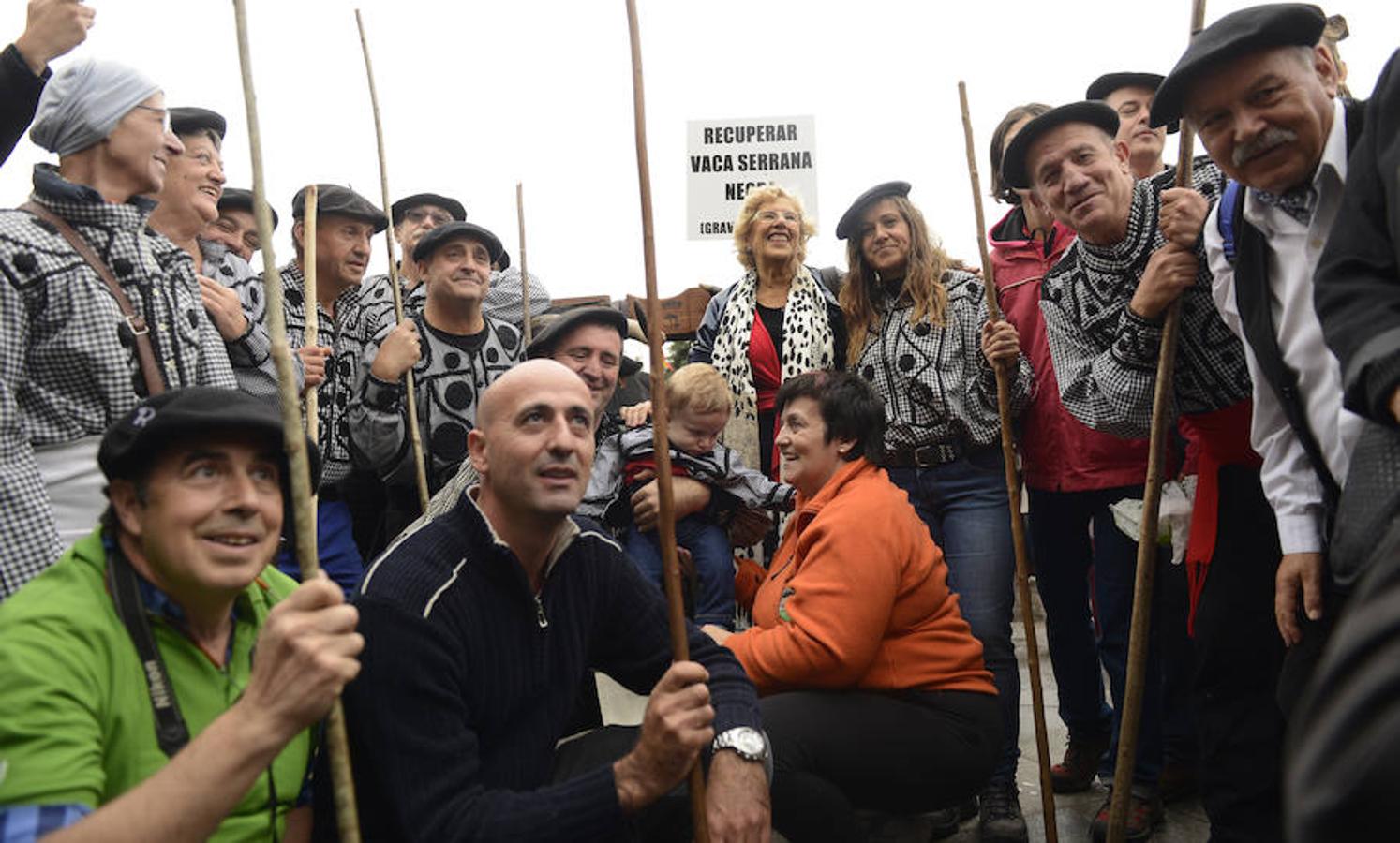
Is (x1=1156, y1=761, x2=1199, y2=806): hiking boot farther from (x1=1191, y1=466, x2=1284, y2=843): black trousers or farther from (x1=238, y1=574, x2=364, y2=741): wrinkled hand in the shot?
(x1=238, y1=574, x2=364, y2=741): wrinkled hand

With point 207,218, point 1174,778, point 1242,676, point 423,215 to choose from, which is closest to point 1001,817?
point 1174,778

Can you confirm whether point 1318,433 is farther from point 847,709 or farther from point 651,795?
point 651,795

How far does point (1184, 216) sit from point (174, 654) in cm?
267

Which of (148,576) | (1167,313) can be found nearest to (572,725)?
(148,576)

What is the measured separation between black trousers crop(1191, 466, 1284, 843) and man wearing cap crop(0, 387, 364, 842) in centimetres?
223

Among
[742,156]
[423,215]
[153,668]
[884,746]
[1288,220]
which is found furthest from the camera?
[742,156]

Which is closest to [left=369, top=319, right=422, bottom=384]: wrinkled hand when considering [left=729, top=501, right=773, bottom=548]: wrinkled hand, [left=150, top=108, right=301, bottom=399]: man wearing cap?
[left=150, top=108, right=301, bottom=399]: man wearing cap

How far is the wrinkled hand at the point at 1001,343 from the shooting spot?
4016 millimetres

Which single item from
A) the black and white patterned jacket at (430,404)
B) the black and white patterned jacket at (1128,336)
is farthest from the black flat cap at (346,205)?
the black and white patterned jacket at (1128,336)

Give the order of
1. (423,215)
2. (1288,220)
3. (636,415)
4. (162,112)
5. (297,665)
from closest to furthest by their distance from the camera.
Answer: (297,665), (1288,220), (162,112), (636,415), (423,215)

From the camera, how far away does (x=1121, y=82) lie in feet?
15.0

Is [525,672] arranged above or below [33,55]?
below

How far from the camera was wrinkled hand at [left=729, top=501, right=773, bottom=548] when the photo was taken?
466cm

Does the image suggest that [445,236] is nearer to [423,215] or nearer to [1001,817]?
[423,215]
